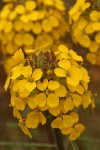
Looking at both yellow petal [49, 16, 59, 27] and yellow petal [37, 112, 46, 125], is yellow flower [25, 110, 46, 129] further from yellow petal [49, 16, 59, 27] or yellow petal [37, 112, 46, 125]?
yellow petal [49, 16, 59, 27]

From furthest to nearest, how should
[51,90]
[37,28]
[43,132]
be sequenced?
[43,132]
[37,28]
[51,90]

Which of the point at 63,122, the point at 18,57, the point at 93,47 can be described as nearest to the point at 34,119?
the point at 63,122

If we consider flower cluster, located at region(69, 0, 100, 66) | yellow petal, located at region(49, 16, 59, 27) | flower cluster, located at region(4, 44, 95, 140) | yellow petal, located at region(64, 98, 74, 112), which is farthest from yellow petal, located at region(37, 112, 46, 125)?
yellow petal, located at region(49, 16, 59, 27)

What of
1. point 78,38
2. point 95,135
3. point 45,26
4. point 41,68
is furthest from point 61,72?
point 95,135

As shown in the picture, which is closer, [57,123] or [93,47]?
[57,123]

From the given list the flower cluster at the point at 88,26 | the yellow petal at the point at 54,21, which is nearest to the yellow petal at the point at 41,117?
the flower cluster at the point at 88,26

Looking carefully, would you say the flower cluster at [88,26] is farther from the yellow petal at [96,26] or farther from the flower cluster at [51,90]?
the flower cluster at [51,90]

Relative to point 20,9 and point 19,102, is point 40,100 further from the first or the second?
point 20,9

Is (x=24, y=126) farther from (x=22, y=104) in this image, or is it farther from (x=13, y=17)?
(x=13, y=17)
